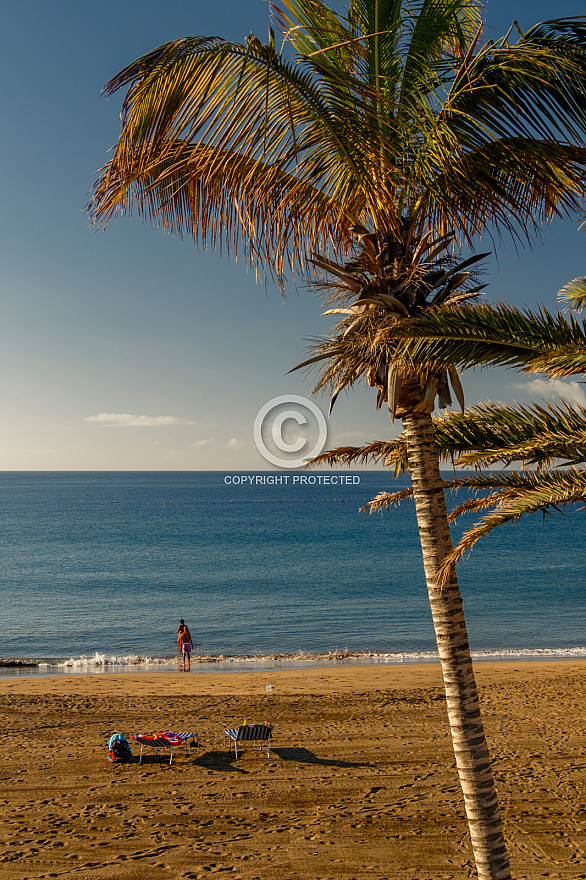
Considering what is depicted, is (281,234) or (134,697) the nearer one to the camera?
(281,234)

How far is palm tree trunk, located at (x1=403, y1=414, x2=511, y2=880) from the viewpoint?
14.7 ft

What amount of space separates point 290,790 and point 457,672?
268 inches

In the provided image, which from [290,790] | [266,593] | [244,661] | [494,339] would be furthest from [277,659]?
[494,339]

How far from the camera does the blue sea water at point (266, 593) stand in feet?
91.2

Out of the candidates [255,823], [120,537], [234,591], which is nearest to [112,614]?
[234,591]

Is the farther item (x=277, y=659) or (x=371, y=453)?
(x=277, y=659)

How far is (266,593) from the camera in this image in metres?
40.8

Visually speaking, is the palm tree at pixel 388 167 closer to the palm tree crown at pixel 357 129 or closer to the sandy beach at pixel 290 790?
the palm tree crown at pixel 357 129

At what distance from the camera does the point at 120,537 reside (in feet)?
253

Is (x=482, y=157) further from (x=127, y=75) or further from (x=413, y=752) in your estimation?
(x=413, y=752)

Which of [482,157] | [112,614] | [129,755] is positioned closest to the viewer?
[482,157]

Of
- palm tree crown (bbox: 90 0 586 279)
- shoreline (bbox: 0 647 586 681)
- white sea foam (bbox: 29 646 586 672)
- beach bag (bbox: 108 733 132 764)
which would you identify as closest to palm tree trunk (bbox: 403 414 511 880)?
palm tree crown (bbox: 90 0 586 279)

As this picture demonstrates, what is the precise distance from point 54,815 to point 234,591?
32933 millimetres

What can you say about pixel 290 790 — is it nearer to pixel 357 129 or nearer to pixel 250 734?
pixel 250 734
